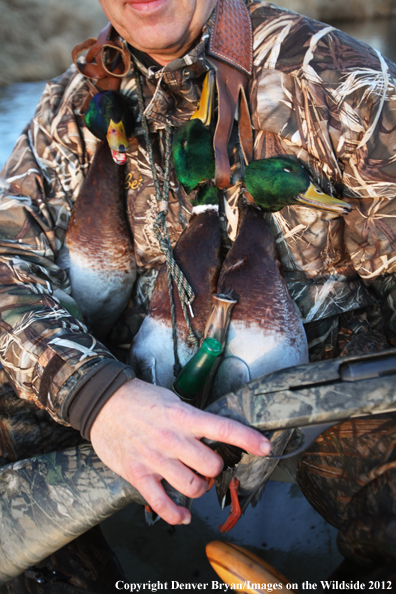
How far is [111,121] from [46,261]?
1.59ft

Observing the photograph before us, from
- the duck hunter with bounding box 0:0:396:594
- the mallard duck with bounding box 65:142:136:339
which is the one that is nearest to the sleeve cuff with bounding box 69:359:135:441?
the duck hunter with bounding box 0:0:396:594

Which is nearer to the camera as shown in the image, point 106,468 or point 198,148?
point 106,468

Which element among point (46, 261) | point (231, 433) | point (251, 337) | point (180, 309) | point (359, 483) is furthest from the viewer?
point (46, 261)

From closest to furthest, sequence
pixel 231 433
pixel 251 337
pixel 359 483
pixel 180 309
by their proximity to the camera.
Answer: pixel 231 433 < pixel 359 483 < pixel 251 337 < pixel 180 309

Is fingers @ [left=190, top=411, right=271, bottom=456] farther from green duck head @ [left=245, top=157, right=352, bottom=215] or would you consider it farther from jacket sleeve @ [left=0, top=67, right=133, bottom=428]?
green duck head @ [left=245, top=157, right=352, bottom=215]

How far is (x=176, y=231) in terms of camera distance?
4.41 ft

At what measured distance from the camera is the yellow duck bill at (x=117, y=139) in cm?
122

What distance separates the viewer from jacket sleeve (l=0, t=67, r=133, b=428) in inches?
39.8

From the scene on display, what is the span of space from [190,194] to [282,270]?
37cm

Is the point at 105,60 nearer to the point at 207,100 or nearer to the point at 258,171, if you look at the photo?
the point at 207,100

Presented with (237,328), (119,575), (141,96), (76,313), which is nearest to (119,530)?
(119,575)

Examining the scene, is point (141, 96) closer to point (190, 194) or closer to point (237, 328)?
point (190, 194)

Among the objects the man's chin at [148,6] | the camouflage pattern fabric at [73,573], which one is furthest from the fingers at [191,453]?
the man's chin at [148,6]

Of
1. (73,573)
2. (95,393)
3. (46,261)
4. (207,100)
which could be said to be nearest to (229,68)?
(207,100)
